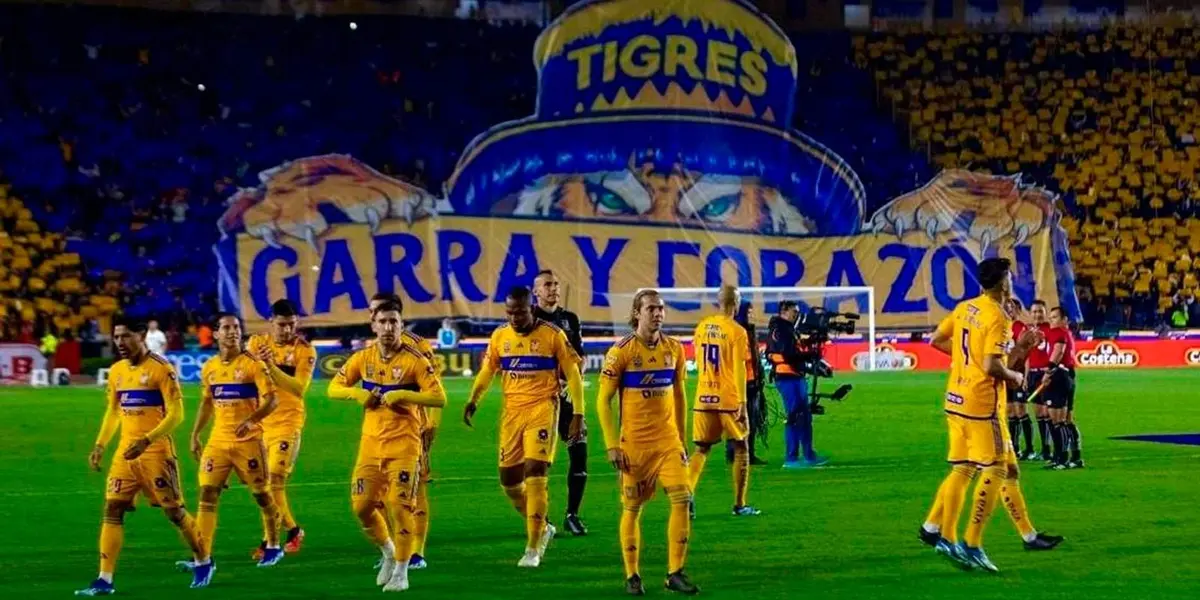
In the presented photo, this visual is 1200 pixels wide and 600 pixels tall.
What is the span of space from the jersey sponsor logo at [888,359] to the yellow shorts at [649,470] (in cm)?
3538

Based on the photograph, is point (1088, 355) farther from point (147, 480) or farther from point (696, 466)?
point (147, 480)

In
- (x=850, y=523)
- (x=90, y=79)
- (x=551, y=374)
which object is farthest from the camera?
(x=90, y=79)

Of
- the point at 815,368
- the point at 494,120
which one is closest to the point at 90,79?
the point at 494,120

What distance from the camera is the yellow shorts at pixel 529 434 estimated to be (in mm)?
13227

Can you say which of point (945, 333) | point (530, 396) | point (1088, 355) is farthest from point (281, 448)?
point (1088, 355)

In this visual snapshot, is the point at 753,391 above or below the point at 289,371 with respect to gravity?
below

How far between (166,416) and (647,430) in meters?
3.40

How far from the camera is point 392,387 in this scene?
12195mm

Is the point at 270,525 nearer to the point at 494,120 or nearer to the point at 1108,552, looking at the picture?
the point at 1108,552

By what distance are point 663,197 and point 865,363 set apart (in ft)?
24.7

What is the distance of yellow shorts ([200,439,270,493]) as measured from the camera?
43.1 ft

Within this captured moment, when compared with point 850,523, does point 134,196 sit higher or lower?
higher

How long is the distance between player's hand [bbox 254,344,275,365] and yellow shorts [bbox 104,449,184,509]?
1.61 metres

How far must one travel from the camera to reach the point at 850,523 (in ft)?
51.5
